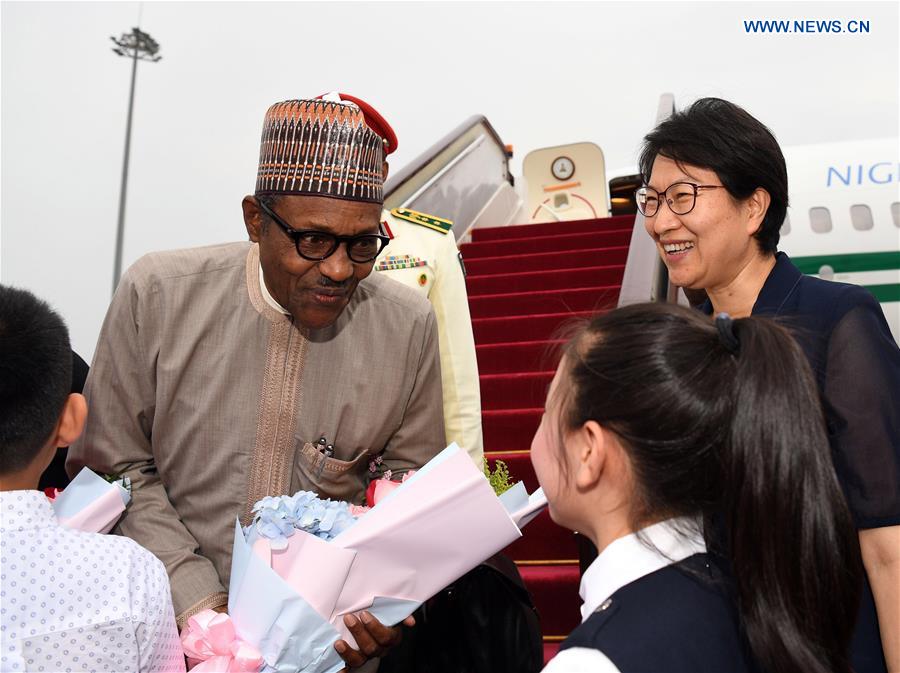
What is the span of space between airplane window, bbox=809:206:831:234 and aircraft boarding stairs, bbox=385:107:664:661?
11.5 feet

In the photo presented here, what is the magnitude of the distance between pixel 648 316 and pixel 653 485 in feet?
0.84

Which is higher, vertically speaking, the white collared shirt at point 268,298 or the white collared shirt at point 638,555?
the white collared shirt at point 268,298

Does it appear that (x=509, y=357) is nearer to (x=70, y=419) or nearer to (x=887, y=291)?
(x=70, y=419)

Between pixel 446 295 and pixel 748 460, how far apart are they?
2.13 meters

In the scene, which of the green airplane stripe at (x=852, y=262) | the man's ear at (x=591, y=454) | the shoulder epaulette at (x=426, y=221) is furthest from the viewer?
the green airplane stripe at (x=852, y=262)

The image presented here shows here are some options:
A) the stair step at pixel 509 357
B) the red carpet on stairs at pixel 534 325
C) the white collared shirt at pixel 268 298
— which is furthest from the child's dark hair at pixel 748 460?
the stair step at pixel 509 357

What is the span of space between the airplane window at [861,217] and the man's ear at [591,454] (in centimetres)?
1072

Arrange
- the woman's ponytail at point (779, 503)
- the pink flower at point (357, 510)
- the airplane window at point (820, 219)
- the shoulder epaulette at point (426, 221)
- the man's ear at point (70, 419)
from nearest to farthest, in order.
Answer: the woman's ponytail at point (779, 503) → the man's ear at point (70, 419) → the pink flower at point (357, 510) → the shoulder epaulette at point (426, 221) → the airplane window at point (820, 219)

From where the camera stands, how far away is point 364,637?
179 cm

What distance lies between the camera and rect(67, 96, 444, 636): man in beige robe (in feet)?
6.49

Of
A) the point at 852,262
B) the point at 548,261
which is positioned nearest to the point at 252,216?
the point at 548,261

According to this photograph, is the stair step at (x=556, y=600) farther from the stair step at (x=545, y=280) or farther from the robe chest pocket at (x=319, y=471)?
the stair step at (x=545, y=280)

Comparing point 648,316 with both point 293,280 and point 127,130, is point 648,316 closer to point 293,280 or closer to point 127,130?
point 293,280

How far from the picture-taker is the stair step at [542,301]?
6.53 metres
